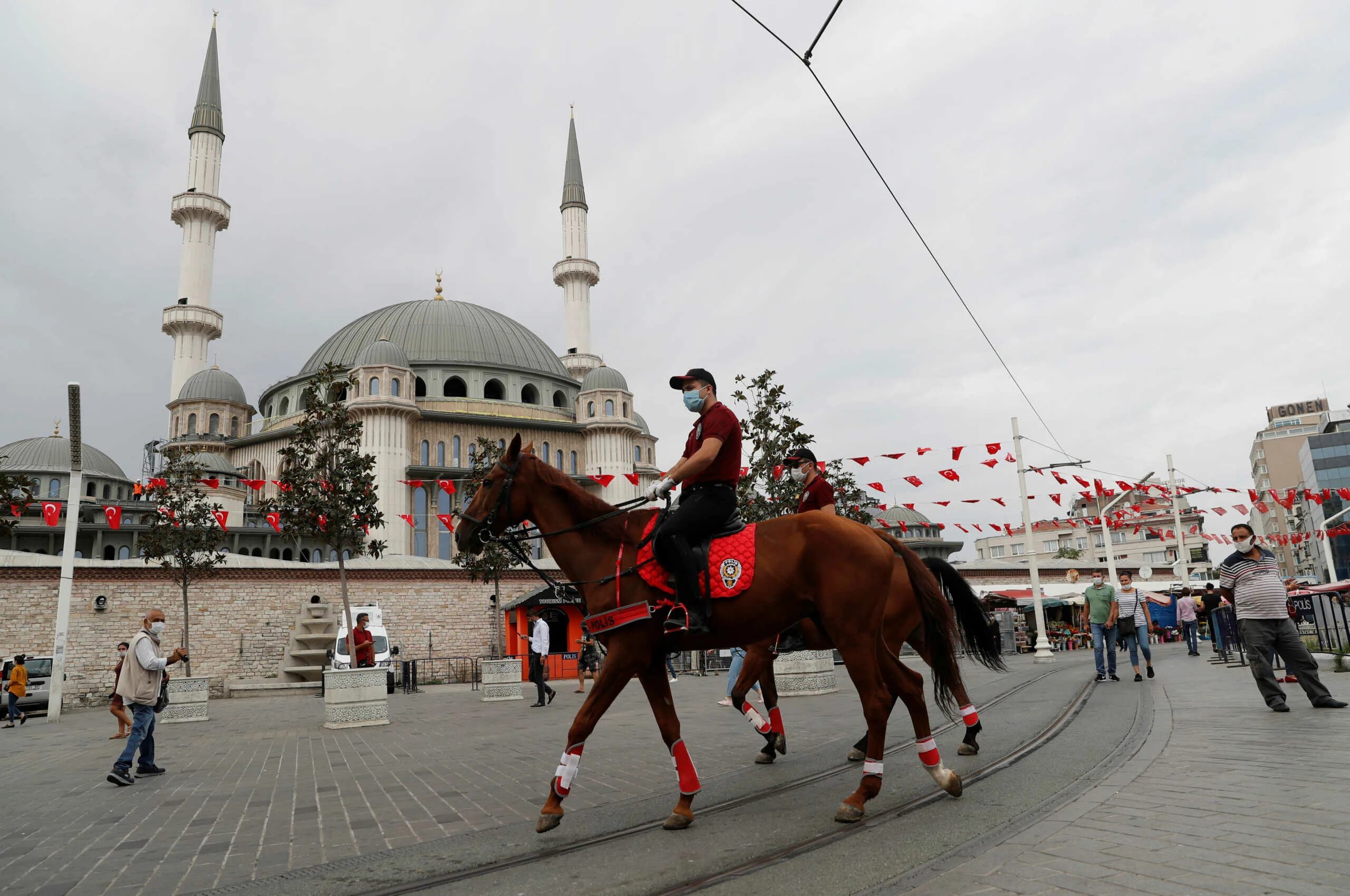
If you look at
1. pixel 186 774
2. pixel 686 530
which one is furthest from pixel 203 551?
pixel 686 530

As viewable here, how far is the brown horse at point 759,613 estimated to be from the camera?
4.89 meters

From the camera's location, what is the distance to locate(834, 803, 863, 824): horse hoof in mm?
4504

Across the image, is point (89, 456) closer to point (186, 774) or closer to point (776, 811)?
point (186, 774)

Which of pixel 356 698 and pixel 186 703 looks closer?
pixel 356 698

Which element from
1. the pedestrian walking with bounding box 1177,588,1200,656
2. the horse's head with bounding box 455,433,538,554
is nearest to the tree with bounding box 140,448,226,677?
the horse's head with bounding box 455,433,538,554

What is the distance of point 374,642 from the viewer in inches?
1003

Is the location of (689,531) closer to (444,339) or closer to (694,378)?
(694,378)

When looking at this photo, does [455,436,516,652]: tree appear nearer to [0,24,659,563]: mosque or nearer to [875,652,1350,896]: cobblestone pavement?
[0,24,659,563]: mosque

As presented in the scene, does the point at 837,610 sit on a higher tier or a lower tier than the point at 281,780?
higher

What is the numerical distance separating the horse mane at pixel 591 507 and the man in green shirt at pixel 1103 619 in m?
10.1

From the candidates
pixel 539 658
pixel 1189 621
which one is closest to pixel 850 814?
pixel 539 658

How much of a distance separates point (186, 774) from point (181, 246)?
182 feet

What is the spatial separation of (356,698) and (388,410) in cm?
3488

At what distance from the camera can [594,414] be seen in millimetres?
54281
